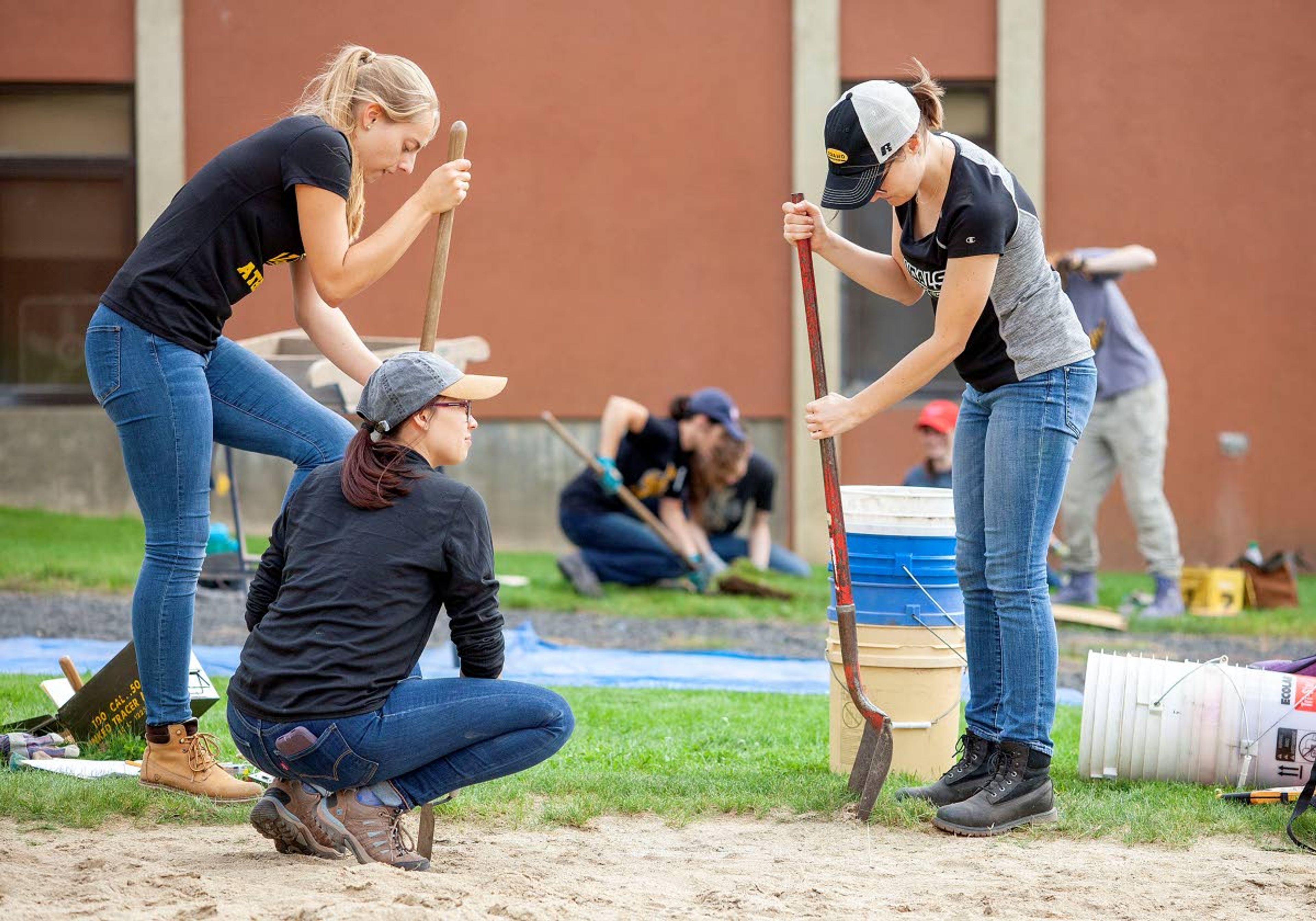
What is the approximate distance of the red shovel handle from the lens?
3.94 metres

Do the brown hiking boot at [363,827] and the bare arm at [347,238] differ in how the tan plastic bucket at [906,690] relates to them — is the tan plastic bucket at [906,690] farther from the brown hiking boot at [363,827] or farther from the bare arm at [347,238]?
the bare arm at [347,238]

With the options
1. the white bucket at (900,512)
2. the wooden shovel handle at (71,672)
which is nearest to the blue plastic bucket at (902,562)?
the white bucket at (900,512)

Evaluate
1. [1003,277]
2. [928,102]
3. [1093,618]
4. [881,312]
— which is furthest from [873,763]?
[881,312]

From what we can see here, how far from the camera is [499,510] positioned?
431 inches

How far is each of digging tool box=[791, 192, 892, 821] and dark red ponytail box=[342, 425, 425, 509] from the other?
4.09 ft

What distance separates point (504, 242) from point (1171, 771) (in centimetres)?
757

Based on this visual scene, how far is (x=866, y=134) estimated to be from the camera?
3553 mm

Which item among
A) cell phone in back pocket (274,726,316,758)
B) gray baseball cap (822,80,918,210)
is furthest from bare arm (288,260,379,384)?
gray baseball cap (822,80,918,210)

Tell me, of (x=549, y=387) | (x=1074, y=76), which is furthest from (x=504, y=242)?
(x=1074, y=76)

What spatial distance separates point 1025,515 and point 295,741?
1860 millimetres

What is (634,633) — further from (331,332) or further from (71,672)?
(331,332)

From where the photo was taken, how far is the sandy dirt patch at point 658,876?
2.82m

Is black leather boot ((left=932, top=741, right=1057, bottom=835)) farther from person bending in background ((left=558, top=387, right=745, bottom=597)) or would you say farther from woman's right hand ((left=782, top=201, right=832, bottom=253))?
person bending in background ((left=558, top=387, right=745, bottom=597))

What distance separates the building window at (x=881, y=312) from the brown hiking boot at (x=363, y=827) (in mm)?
8514
